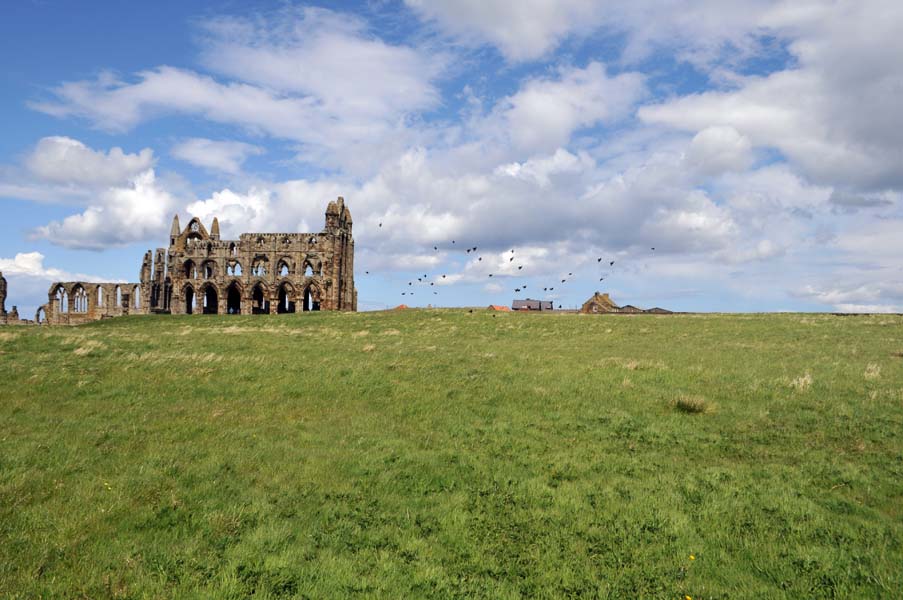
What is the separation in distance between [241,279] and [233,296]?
505 cm

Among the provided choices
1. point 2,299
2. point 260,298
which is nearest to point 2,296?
point 2,299

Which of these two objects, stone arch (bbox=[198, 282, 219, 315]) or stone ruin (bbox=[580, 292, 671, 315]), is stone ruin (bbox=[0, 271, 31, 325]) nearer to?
stone arch (bbox=[198, 282, 219, 315])

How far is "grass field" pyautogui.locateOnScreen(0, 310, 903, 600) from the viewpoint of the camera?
25.2 ft

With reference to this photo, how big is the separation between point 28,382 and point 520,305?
8902 cm

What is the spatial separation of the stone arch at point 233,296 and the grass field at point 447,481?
5255 centimetres

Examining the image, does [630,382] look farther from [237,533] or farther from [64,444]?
[64,444]

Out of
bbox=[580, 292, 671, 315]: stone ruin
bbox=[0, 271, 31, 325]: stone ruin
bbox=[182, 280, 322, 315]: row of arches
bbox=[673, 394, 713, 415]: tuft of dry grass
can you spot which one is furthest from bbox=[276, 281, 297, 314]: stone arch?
bbox=[673, 394, 713, 415]: tuft of dry grass

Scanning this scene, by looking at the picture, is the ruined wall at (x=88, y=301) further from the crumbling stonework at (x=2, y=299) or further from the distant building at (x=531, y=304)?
the distant building at (x=531, y=304)

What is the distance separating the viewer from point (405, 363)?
23.1m

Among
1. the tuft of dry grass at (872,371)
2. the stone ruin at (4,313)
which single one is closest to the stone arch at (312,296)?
the stone ruin at (4,313)

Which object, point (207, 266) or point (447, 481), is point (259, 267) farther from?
point (447, 481)

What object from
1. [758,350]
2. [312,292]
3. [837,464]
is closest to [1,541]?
[837,464]

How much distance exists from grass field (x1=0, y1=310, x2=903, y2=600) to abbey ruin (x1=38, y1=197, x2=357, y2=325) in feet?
168

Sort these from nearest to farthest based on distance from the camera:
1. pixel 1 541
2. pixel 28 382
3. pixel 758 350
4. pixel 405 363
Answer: pixel 1 541
pixel 28 382
pixel 405 363
pixel 758 350
